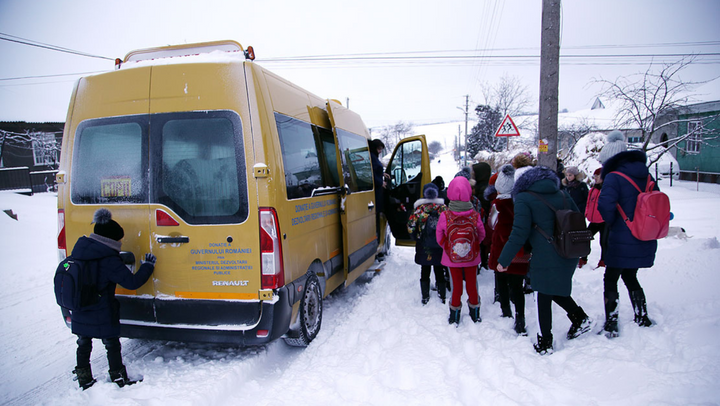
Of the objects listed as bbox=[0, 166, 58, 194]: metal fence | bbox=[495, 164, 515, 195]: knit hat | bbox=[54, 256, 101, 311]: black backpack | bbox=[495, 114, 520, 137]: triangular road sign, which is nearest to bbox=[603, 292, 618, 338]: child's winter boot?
bbox=[495, 164, 515, 195]: knit hat

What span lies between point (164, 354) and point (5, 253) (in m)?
6.66

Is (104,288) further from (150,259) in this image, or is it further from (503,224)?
(503,224)

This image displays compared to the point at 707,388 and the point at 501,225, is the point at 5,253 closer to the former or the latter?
the point at 501,225

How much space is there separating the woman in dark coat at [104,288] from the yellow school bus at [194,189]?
0.77 ft

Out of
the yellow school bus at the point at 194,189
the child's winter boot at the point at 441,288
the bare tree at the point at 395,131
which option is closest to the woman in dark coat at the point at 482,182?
the child's winter boot at the point at 441,288

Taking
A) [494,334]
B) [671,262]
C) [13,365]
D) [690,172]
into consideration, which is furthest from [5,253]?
[690,172]

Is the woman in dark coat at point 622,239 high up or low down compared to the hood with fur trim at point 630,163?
down

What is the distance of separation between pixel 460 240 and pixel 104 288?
338 centimetres

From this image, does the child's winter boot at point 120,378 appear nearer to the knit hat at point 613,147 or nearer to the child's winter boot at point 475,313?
the child's winter boot at point 475,313

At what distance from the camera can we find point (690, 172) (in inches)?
895

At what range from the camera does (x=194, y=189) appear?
327 centimetres

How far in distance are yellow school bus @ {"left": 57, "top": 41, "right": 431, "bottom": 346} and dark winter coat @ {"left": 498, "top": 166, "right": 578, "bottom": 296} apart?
2048mm

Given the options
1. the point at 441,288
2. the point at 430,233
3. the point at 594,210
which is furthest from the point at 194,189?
the point at 594,210

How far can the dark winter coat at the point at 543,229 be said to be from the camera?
3279 millimetres
